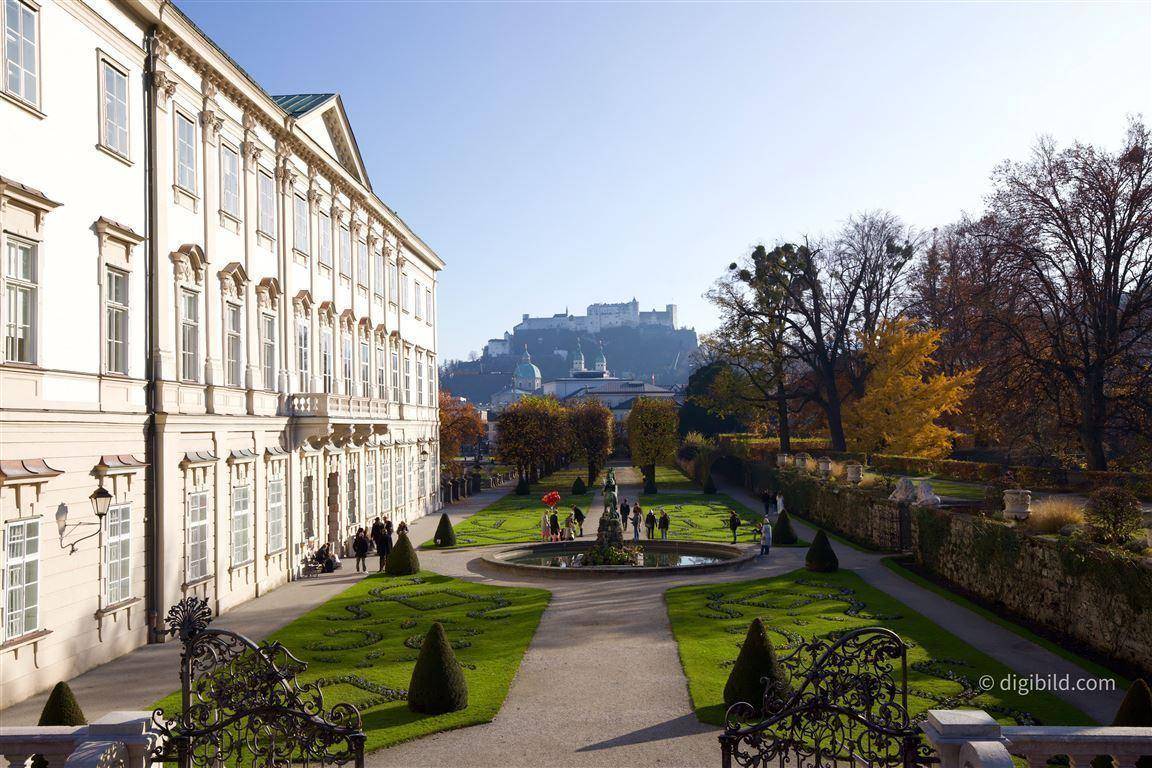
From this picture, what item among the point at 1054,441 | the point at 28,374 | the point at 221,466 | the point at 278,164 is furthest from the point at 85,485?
the point at 1054,441

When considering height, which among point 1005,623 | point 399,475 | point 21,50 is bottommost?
point 1005,623

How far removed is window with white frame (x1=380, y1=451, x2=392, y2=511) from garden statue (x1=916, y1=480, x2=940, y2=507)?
22805mm

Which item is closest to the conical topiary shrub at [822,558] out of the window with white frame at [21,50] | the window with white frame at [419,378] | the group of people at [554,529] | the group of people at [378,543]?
the group of people at [554,529]

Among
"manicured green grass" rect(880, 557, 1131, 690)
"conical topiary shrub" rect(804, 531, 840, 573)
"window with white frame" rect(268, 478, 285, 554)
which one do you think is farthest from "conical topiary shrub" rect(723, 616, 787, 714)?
"window with white frame" rect(268, 478, 285, 554)

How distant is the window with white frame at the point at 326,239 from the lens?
1294 inches

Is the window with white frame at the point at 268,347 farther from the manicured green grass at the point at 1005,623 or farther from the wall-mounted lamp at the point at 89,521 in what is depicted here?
the manicured green grass at the point at 1005,623

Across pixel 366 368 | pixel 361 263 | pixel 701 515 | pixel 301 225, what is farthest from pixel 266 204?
pixel 701 515

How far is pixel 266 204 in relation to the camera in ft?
90.0

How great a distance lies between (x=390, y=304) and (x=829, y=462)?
22699mm

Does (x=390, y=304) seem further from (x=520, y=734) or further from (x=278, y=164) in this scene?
(x=520, y=734)

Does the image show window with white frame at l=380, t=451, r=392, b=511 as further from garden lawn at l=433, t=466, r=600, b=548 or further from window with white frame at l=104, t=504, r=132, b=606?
window with white frame at l=104, t=504, r=132, b=606

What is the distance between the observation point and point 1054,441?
39781 millimetres

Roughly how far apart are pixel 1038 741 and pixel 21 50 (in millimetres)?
18131

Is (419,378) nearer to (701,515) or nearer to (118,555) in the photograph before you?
(701,515)
